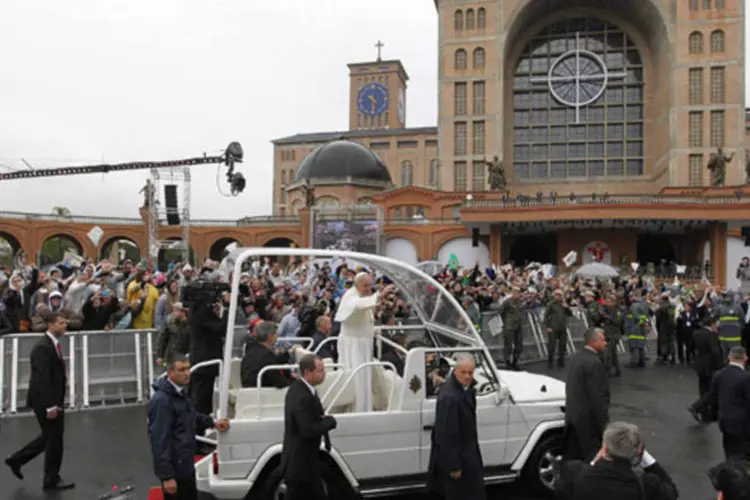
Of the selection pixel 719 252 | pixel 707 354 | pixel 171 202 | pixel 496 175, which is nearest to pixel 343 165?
pixel 496 175

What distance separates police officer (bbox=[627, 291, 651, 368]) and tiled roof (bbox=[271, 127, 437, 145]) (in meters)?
64.8

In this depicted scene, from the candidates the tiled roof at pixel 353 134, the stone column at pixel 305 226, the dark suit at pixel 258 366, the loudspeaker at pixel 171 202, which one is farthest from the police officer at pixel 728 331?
the tiled roof at pixel 353 134

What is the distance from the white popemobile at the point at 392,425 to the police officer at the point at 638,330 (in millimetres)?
9811

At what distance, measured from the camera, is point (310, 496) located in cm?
496

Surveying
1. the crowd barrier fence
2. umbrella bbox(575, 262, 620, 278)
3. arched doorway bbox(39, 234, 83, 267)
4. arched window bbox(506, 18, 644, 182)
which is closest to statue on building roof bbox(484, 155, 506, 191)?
arched window bbox(506, 18, 644, 182)

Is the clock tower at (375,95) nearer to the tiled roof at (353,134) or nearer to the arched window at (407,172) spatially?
the tiled roof at (353,134)

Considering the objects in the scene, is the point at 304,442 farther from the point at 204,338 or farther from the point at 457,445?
the point at 204,338

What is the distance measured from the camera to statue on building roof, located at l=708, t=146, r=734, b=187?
44.4 m

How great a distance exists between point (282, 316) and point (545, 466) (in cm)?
749

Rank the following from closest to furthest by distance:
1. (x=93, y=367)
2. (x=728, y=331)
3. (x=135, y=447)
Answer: (x=135, y=447) → (x=93, y=367) → (x=728, y=331)

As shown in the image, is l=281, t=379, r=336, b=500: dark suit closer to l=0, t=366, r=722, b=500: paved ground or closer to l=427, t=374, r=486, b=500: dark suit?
l=427, t=374, r=486, b=500: dark suit

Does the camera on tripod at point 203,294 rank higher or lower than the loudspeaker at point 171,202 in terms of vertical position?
lower

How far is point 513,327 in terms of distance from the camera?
14938 mm

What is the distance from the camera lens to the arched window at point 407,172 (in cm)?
8319
